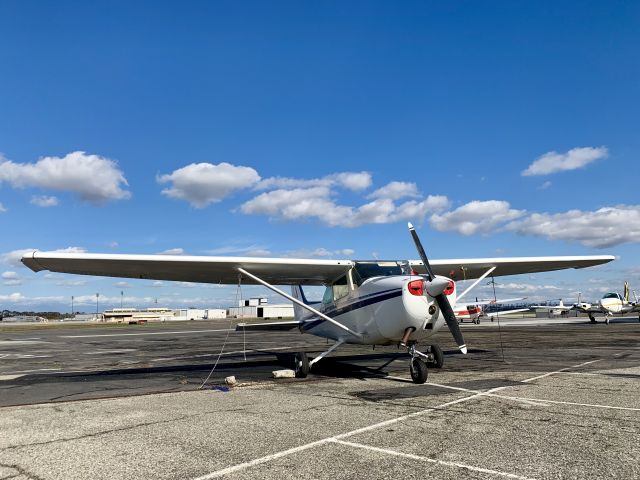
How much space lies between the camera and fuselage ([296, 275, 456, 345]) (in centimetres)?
955

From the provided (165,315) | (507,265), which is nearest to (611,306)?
(507,265)

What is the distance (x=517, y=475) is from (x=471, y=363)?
386 inches

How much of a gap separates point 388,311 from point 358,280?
2.16m

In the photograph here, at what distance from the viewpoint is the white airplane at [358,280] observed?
9664 mm

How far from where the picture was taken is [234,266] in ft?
39.7

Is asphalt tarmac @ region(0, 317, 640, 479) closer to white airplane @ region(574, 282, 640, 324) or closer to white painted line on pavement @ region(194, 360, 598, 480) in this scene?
white painted line on pavement @ region(194, 360, 598, 480)

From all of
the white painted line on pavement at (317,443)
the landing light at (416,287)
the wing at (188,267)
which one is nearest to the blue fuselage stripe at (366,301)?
the landing light at (416,287)

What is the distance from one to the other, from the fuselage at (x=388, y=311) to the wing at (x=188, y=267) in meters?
1.23

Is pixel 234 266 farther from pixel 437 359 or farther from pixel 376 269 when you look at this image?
pixel 437 359

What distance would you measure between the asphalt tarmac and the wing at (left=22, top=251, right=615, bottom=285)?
2688 millimetres

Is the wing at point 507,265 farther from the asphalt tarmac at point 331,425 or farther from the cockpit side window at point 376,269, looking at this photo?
the asphalt tarmac at point 331,425

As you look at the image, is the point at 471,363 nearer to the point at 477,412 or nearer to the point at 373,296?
the point at 373,296

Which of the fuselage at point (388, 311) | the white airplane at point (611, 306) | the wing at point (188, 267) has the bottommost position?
the white airplane at point (611, 306)

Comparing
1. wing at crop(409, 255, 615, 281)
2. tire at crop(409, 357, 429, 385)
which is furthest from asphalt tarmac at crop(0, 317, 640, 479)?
wing at crop(409, 255, 615, 281)
